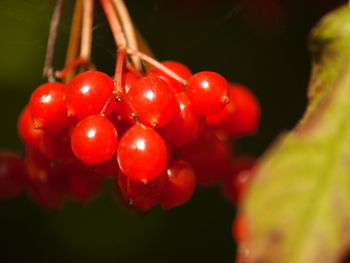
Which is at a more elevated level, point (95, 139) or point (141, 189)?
point (95, 139)

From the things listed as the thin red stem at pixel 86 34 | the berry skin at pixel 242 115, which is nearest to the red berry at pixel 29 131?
the thin red stem at pixel 86 34

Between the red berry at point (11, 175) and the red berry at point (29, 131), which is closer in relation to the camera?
the red berry at point (29, 131)

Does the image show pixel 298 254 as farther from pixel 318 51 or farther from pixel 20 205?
pixel 20 205

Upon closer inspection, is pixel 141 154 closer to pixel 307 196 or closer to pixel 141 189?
pixel 141 189

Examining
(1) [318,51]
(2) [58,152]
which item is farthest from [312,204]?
(2) [58,152]

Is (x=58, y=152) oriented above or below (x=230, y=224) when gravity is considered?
above

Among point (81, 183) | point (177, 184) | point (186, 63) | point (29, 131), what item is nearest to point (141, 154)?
point (177, 184)

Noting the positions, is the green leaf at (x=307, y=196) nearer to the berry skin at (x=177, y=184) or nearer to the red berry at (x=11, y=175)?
the berry skin at (x=177, y=184)
